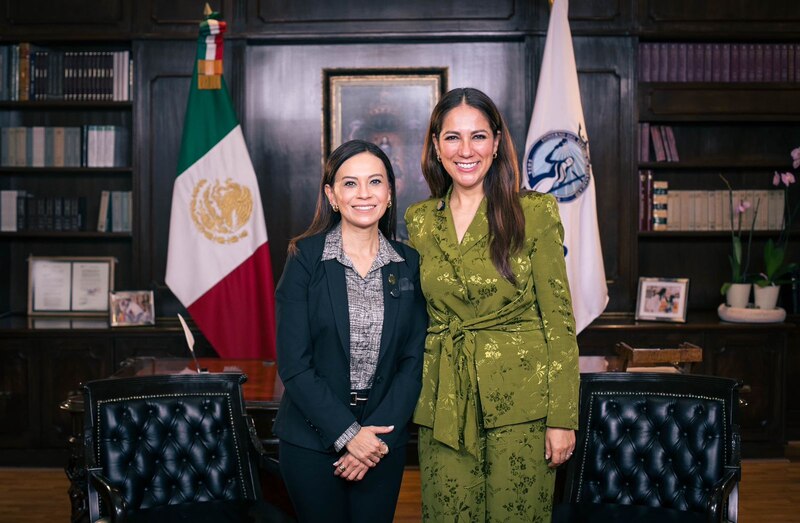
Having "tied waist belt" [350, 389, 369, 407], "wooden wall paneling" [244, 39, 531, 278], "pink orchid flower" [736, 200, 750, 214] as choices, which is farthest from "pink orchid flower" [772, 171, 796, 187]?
"tied waist belt" [350, 389, 369, 407]

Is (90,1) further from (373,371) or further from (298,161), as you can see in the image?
(373,371)

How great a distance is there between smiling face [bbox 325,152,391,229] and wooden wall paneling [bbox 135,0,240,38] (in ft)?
9.76

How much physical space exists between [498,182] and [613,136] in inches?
112

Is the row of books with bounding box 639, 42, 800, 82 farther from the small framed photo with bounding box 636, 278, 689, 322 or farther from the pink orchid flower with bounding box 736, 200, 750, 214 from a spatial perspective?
the small framed photo with bounding box 636, 278, 689, 322

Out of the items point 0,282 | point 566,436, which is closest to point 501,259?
point 566,436

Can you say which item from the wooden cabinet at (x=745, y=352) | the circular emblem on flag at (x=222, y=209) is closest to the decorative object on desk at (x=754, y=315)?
the wooden cabinet at (x=745, y=352)

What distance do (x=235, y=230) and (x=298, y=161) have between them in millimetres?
623

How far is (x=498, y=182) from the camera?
2203 mm

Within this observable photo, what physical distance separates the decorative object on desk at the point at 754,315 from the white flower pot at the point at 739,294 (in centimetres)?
6

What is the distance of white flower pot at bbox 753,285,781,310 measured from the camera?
189 inches

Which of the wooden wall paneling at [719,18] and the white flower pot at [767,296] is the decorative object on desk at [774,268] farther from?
the wooden wall paneling at [719,18]

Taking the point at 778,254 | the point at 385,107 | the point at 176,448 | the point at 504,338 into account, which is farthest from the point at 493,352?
the point at 778,254

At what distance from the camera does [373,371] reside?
2.13 meters

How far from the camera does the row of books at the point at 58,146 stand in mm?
4895
